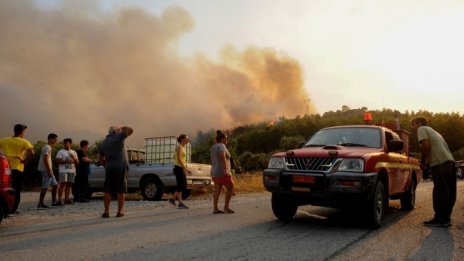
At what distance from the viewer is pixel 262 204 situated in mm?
11375

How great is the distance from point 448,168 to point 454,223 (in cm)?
107

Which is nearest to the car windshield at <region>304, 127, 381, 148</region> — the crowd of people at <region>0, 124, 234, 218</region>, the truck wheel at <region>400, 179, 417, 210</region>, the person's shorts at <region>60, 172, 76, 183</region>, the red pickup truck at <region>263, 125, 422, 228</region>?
the red pickup truck at <region>263, 125, 422, 228</region>

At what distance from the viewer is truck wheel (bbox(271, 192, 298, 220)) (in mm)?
8297

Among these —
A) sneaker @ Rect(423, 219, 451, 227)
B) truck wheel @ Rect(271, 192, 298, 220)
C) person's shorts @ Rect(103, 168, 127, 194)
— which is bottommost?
sneaker @ Rect(423, 219, 451, 227)

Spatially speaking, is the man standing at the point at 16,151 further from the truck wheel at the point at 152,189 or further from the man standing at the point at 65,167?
the truck wheel at the point at 152,189

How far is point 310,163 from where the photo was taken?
759 centimetres

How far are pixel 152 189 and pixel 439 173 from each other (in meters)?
8.87

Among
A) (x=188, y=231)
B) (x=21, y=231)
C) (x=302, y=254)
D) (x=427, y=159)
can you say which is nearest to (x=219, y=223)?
(x=188, y=231)

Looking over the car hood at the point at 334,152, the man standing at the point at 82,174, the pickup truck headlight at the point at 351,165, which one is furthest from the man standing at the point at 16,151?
the pickup truck headlight at the point at 351,165

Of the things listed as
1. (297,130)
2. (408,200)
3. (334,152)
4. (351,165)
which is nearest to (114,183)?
(334,152)

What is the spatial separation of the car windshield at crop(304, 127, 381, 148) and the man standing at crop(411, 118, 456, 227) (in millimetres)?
816

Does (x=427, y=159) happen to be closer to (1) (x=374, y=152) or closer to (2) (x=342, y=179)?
(1) (x=374, y=152)

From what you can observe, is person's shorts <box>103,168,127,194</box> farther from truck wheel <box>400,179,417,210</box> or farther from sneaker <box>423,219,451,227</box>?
truck wheel <box>400,179,417,210</box>

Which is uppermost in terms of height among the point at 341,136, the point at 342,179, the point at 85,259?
the point at 341,136
